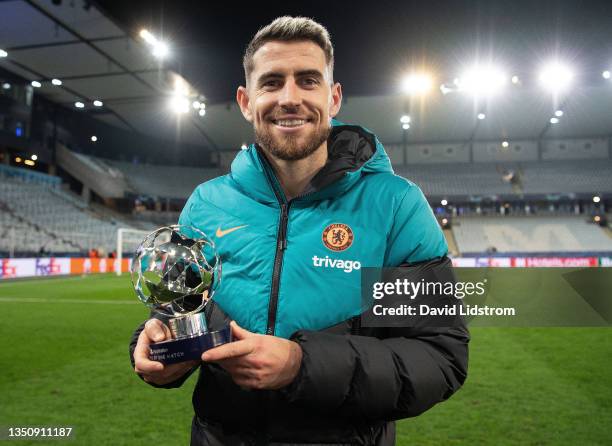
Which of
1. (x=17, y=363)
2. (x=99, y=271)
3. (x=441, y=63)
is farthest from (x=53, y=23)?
(x=17, y=363)

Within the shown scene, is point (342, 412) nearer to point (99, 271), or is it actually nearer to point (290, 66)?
point (290, 66)

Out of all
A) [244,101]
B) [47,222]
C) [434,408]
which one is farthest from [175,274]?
[47,222]

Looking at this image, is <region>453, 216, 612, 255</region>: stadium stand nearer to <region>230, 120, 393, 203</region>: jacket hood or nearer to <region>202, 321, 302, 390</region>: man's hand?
<region>230, 120, 393, 203</region>: jacket hood

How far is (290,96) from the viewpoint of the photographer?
4.79 feet

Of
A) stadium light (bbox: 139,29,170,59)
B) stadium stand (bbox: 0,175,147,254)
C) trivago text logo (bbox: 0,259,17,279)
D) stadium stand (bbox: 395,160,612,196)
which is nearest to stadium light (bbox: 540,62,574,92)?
stadium stand (bbox: 395,160,612,196)

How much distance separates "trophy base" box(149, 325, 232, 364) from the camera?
3.18 feet

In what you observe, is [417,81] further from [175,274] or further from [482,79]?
[175,274]

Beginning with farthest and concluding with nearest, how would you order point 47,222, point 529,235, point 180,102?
point 529,235 < point 180,102 < point 47,222

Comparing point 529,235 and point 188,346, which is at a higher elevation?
point 529,235

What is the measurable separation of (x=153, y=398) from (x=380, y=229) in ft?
10.8

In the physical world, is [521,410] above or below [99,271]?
below

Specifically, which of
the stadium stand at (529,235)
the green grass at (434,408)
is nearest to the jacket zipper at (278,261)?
the green grass at (434,408)

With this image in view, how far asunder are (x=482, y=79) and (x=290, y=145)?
2199 cm

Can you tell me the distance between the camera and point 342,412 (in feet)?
3.88
